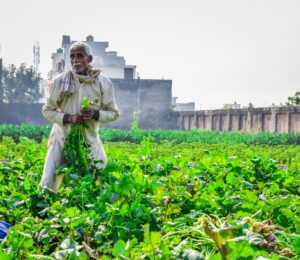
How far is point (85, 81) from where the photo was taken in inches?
263

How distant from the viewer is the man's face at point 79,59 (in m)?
6.55

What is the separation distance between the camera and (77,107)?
676 centimetres

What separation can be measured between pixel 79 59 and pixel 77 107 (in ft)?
1.48

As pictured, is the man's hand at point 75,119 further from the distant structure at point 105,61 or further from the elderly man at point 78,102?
the distant structure at point 105,61

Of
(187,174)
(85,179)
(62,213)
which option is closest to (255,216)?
(62,213)

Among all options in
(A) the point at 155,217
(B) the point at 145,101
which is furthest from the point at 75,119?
(B) the point at 145,101

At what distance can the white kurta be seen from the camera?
21.7 feet

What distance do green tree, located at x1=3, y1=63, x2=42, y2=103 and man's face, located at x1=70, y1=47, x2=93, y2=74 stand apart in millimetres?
64875

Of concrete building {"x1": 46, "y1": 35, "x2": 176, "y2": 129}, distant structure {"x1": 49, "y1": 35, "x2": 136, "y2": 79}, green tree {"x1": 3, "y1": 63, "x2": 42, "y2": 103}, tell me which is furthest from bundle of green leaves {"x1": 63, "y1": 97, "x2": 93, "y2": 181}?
green tree {"x1": 3, "y1": 63, "x2": 42, "y2": 103}

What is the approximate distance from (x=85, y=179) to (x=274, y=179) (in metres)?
2.20

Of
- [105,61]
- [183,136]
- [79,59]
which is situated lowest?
[183,136]

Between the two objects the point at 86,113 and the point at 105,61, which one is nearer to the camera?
the point at 86,113

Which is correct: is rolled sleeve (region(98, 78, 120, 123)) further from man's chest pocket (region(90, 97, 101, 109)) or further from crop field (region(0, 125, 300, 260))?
crop field (region(0, 125, 300, 260))

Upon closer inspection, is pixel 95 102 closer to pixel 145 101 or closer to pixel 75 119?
pixel 75 119
